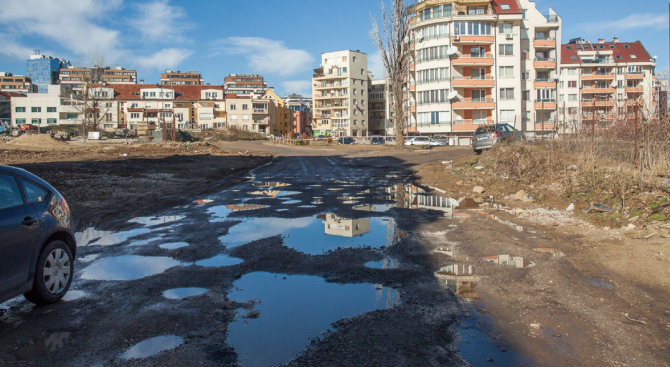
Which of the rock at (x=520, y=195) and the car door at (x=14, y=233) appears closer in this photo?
the car door at (x=14, y=233)

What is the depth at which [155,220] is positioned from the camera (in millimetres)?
10180

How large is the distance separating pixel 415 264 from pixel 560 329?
2.38m

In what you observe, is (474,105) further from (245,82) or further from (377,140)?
(245,82)

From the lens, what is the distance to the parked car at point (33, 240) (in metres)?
4.59

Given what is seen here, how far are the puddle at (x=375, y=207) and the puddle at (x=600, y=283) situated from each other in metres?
5.69

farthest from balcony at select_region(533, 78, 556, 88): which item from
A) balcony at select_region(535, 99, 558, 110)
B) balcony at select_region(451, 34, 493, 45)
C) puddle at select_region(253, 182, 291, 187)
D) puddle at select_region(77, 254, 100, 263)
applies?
puddle at select_region(77, 254, 100, 263)

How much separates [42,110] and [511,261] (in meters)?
115

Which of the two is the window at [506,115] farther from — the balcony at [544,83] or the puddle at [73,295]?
the puddle at [73,295]

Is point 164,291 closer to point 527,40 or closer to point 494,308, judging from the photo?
point 494,308

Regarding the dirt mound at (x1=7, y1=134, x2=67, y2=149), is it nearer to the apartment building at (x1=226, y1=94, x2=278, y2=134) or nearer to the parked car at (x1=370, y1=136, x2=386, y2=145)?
the parked car at (x1=370, y1=136, x2=386, y2=145)

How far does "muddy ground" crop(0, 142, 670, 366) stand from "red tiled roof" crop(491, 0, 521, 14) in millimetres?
62266

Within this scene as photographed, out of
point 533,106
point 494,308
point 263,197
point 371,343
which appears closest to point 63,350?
point 371,343

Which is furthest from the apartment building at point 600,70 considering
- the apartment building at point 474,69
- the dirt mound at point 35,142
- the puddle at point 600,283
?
the puddle at point 600,283

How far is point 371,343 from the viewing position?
13.2 ft
